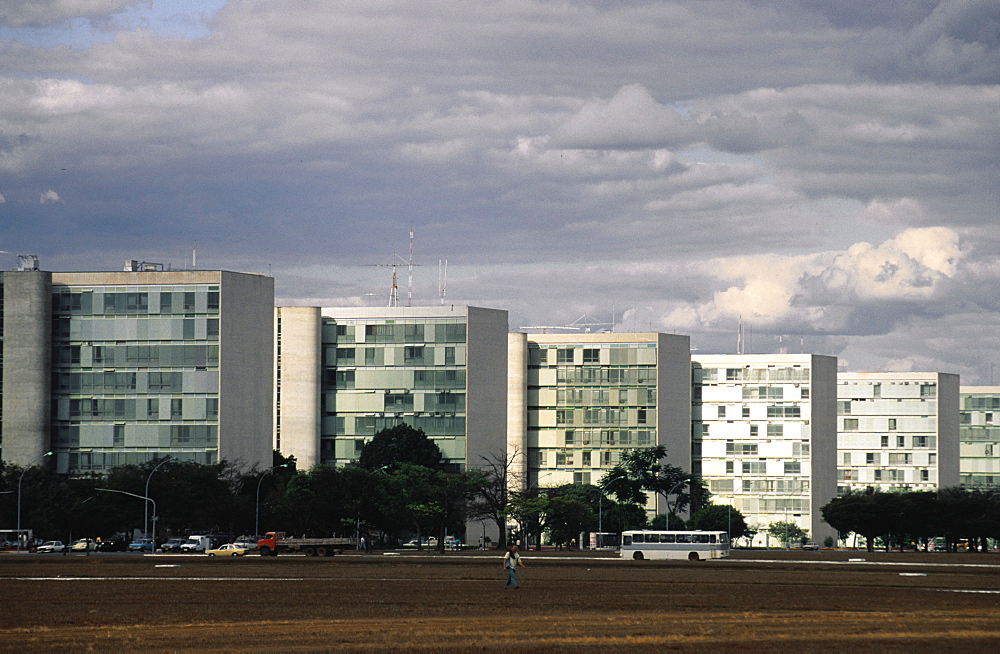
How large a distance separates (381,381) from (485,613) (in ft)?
407

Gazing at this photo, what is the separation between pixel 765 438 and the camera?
650 ft

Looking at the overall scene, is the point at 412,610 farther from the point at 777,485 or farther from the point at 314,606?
the point at 777,485

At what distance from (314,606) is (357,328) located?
124 metres

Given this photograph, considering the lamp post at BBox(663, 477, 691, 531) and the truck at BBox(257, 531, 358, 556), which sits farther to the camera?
the lamp post at BBox(663, 477, 691, 531)

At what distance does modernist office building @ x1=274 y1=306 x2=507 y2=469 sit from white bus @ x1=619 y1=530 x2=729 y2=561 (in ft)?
188

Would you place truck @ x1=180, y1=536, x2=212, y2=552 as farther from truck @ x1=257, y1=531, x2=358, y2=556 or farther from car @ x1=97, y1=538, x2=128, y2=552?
truck @ x1=257, y1=531, x2=358, y2=556

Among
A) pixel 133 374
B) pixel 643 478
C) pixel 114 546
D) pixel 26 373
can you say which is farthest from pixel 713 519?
pixel 26 373

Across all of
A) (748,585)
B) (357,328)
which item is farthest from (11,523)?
(748,585)

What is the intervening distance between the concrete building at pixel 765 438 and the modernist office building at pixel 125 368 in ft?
258

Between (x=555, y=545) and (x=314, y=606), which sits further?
(x=555, y=545)

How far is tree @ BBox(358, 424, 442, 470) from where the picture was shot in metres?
145

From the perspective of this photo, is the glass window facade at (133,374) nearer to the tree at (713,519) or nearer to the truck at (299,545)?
the truck at (299,545)

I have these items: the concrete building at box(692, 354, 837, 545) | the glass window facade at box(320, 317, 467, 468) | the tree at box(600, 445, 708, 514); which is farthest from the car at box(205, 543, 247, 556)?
the concrete building at box(692, 354, 837, 545)

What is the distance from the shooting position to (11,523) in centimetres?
12875
